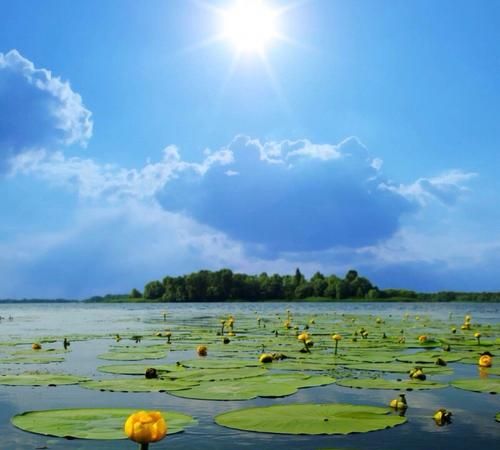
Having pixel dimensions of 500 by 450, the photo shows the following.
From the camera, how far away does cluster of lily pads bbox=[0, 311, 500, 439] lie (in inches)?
240

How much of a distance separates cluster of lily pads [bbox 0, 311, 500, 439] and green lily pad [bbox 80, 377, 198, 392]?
14 millimetres

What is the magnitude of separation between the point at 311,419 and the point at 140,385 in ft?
10.5

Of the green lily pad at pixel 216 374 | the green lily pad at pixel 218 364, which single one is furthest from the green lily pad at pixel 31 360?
the green lily pad at pixel 216 374

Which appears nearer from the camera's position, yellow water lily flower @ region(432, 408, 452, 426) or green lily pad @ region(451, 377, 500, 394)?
yellow water lily flower @ region(432, 408, 452, 426)

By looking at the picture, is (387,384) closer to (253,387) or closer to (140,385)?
(253,387)

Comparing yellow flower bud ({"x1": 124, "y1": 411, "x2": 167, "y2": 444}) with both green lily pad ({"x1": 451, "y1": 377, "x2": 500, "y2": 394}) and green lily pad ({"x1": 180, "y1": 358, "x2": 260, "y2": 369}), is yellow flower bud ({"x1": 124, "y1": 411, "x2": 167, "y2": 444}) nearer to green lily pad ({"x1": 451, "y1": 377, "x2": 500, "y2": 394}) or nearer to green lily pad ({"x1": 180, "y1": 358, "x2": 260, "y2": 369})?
green lily pad ({"x1": 451, "y1": 377, "x2": 500, "y2": 394})

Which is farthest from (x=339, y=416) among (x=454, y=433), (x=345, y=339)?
(x=345, y=339)

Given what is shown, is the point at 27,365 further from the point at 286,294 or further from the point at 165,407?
the point at 286,294

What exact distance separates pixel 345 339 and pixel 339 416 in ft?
37.3

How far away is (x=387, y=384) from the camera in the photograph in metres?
8.84

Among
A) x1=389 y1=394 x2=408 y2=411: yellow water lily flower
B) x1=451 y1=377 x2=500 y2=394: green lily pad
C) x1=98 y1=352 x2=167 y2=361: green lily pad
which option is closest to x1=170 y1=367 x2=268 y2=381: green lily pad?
x1=389 y1=394 x2=408 y2=411: yellow water lily flower

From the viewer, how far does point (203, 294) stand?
10706cm

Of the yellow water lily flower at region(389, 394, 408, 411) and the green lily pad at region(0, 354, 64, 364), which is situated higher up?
the yellow water lily flower at region(389, 394, 408, 411)

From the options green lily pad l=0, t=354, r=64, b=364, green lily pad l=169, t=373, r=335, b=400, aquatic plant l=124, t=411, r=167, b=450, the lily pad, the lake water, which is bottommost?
the lake water
